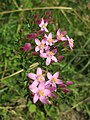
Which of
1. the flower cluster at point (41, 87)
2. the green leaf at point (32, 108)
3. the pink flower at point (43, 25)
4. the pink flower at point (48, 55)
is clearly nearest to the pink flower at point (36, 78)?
the flower cluster at point (41, 87)

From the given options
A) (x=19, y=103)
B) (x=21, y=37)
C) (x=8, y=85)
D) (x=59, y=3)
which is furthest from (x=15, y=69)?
(x=59, y=3)

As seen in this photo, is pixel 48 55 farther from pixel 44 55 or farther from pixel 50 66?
pixel 50 66

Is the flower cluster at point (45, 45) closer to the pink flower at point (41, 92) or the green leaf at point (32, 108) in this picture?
the pink flower at point (41, 92)

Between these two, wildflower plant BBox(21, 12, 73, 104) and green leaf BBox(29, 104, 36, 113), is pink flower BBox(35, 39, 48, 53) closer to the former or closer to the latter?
wildflower plant BBox(21, 12, 73, 104)

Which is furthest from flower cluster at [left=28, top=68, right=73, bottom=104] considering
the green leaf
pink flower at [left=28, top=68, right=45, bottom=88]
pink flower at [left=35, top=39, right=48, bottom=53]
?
the green leaf

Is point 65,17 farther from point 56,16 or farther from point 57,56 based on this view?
point 57,56

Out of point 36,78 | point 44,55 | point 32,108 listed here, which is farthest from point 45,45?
point 32,108

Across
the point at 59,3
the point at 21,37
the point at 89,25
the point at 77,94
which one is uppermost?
the point at 59,3
